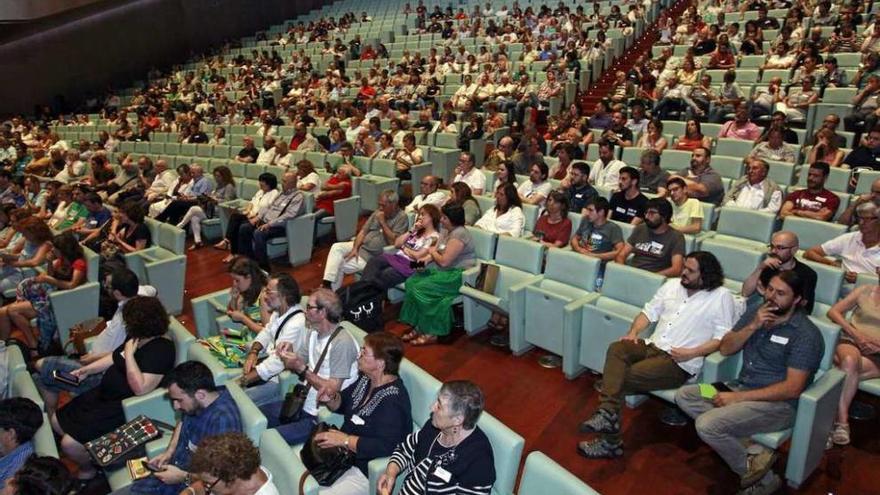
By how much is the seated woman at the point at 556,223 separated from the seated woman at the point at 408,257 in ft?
2.66

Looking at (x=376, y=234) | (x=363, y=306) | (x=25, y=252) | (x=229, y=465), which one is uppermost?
(x=229, y=465)

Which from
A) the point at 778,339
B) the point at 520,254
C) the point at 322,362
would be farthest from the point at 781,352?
the point at 322,362

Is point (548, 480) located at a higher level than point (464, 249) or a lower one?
higher

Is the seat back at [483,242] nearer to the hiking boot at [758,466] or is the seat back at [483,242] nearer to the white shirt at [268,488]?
the hiking boot at [758,466]

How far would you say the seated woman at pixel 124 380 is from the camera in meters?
2.65

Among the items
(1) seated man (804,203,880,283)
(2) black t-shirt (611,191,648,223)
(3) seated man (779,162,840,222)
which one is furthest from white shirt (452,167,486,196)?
(1) seated man (804,203,880,283)

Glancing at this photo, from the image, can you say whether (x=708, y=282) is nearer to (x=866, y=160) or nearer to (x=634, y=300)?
(x=634, y=300)

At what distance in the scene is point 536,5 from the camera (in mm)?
12812

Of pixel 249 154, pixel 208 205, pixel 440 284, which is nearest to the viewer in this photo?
pixel 440 284

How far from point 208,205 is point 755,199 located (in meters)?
5.45

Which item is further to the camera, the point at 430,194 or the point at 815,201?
the point at 430,194

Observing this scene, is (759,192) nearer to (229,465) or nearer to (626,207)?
(626,207)

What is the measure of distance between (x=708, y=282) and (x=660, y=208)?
2.81 feet

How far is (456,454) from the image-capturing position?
75.0 inches
